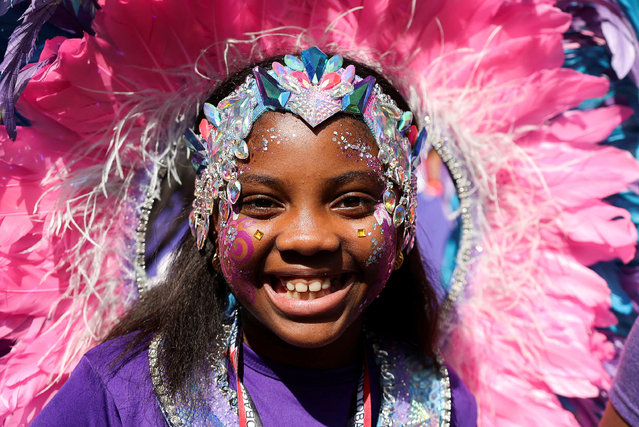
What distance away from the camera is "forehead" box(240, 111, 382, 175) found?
60.7 inches

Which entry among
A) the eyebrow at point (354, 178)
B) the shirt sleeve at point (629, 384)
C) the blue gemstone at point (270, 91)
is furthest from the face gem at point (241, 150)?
the shirt sleeve at point (629, 384)

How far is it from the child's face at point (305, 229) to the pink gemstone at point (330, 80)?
10 centimetres

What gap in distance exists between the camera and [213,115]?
1.76 metres

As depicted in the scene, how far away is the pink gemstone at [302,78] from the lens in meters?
1.64

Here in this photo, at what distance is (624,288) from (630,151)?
0.47m

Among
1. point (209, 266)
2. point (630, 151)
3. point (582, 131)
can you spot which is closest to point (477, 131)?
point (582, 131)

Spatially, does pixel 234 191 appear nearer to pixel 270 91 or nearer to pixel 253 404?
pixel 270 91

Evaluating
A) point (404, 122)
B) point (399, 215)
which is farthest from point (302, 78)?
point (399, 215)

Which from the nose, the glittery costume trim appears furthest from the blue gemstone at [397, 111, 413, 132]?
the glittery costume trim

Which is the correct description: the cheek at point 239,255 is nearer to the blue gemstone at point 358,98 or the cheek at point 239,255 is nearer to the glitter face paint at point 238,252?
the glitter face paint at point 238,252

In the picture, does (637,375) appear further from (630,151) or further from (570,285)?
(630,151)

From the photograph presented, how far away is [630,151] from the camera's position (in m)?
2.31

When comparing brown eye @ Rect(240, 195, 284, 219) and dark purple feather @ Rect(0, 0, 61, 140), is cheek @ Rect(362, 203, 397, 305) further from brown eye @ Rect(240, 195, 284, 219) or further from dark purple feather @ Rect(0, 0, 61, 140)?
dark purple feather @ Rect(0, 0, 61, 140)

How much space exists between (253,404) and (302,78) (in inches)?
32.2
